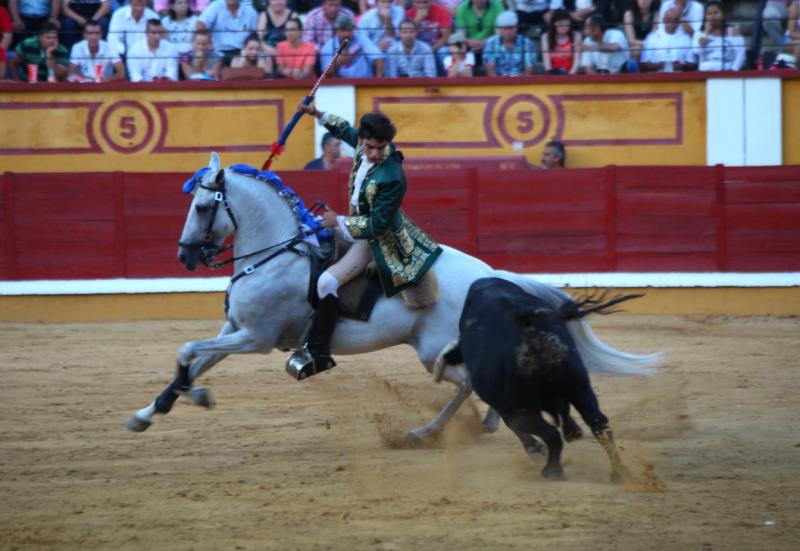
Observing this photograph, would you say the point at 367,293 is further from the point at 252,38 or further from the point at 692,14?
the point at 692,14

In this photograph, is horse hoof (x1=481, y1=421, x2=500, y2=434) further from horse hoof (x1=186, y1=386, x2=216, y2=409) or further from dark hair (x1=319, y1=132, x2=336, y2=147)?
dark hair (x1=319, y1=132, x2=336, y2=147)

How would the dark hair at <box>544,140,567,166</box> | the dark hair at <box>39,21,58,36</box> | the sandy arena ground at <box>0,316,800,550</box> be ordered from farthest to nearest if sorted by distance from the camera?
the dark hair at <box>39,21,58,36</box> < the dark hair at <box>544,140,567,166</box> < the sandy arena ground at <box>0,316,800,550</box>

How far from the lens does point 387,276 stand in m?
5.69

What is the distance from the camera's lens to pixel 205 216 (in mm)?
5863

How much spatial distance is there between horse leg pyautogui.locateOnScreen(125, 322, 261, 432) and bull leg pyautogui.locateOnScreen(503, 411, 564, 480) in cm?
144

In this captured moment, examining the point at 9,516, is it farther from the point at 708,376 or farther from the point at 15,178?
the point at 15,178

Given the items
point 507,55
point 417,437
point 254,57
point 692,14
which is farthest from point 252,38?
point 417,437

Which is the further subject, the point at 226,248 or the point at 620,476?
the point at 226,248

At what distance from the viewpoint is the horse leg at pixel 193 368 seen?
5.64 meters

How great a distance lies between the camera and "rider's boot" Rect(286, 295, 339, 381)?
5754 mm

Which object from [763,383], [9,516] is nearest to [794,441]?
[763,383]

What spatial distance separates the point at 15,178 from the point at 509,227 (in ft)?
14.1

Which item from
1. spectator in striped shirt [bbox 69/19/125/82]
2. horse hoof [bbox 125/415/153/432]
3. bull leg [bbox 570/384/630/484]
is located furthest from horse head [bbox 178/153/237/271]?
spectator in striped shirt [bbox 69/19/125/82]

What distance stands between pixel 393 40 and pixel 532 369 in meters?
7.32
